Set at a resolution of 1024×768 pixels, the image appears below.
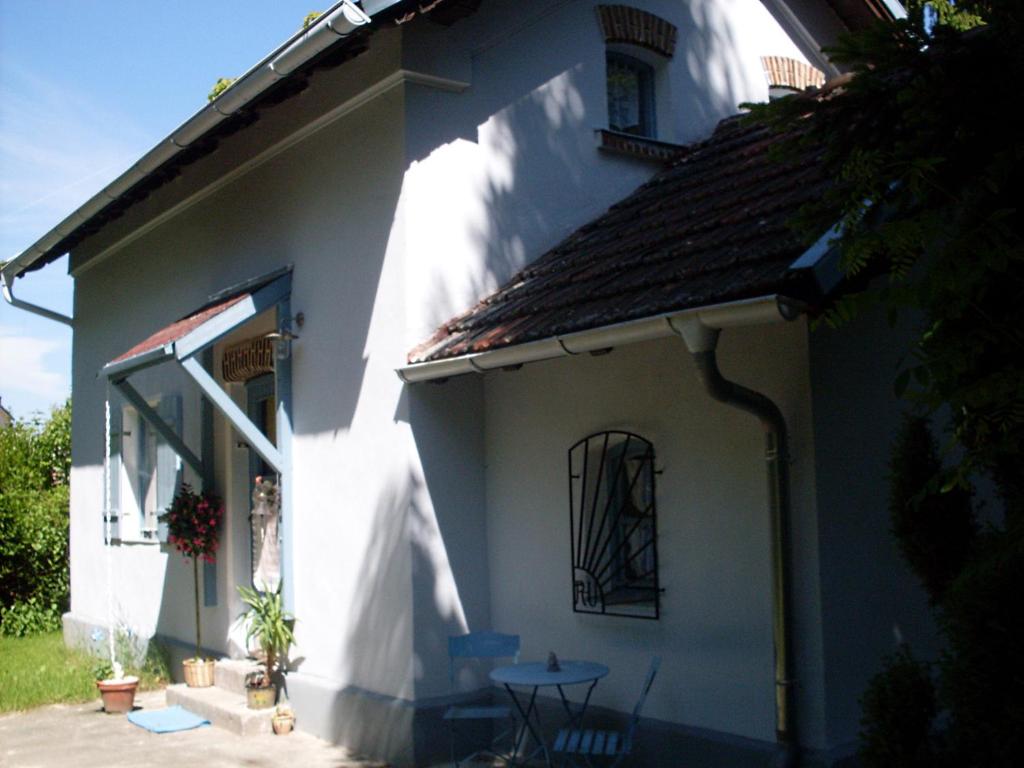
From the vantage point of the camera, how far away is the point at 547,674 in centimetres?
638

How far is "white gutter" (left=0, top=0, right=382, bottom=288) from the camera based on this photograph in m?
7.00

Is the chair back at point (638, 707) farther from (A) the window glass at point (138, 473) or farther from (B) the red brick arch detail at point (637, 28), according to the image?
(A) the window glass at point (138, 473)

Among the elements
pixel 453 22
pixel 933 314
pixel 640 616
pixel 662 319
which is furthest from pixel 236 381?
pixel 933 314

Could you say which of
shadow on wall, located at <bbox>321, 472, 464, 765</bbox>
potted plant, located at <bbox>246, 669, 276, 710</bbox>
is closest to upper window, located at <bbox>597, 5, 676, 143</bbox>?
shadow on wall, located at <bbox>321, 472, 464, 765</bbox>

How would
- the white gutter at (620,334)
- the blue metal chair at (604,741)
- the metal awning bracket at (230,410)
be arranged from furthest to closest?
the metal awning bracket at (230,410), the blue metal chair at (604,741), the white gutter at (620,334)

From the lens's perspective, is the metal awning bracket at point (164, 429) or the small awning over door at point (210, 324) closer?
the small awning over door at point (210, 324)

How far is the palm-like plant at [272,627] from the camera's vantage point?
840cm

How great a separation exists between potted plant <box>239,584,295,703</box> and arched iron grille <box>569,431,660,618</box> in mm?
2488

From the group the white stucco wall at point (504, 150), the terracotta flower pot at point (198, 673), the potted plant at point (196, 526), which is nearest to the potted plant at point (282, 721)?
the terracotta flower pot at point (198, 673)

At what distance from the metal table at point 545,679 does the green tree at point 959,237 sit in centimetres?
245

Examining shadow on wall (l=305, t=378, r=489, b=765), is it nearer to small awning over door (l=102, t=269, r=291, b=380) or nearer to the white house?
the white house

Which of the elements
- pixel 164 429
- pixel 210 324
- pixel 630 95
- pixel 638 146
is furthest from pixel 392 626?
pixel 630 95

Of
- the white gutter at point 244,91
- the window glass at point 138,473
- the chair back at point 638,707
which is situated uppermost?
the white gutter at point 244,91

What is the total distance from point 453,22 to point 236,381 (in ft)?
12.5
